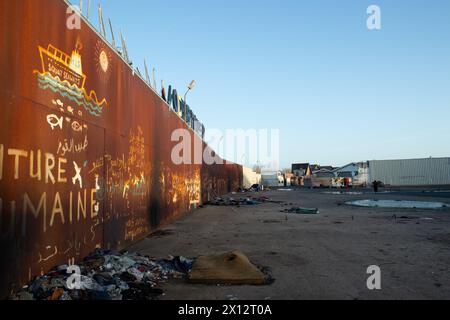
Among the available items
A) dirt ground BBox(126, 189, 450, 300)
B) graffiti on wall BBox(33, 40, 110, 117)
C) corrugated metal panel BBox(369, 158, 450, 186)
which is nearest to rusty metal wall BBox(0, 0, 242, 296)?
graffiti on wall BBox(33, 40, 110, 117)

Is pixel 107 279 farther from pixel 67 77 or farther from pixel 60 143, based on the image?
pixel 67 77

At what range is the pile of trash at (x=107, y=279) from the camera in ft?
15.0

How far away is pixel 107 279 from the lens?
5.25 meters

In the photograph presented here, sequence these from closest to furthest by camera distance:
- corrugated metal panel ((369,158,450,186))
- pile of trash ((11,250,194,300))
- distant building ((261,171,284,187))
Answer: pile of trash ((11,250,194,300)) → corrugated metal panel ((369,158,450,186)) → distant building ((261,171,284,187))

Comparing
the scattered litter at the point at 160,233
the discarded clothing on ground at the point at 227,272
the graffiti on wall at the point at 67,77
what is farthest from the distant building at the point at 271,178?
the graffiti on wall at the point at 67,77

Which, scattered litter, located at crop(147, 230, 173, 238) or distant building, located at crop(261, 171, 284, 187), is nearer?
scattered litter, located at crop(147, 230, 173, 238)

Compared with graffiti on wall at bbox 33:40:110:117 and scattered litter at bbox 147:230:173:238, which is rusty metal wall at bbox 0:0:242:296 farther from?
scattered litter at bbox 147:230:173:238

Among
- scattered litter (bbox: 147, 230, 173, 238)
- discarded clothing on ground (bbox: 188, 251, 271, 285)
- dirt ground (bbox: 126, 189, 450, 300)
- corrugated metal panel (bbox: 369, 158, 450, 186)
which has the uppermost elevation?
corrugated metal panel (bbox: 369, 158, 450, 186)

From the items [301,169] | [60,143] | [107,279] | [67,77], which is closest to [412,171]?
[301,169]

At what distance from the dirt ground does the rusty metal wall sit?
182cm

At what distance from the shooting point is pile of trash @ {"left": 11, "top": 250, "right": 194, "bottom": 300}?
4578 millimetres

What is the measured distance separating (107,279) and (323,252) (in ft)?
17.0

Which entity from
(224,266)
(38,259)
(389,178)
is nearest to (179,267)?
(224,266)

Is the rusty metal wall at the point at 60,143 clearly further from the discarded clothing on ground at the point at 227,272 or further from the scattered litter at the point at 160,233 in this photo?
the discarded clothing on ground at the point at 227,272
